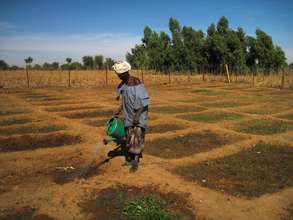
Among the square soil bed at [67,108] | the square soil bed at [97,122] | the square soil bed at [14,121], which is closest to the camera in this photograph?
the square soil bed at [97,122]

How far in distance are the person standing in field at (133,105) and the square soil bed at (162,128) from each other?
2728 mm

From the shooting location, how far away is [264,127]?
8594 mm

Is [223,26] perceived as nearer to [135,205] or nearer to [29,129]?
[29,129]

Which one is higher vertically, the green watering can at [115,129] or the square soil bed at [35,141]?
the green watering can at [115,129]

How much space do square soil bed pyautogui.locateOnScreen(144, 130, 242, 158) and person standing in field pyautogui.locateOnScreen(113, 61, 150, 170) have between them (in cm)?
101

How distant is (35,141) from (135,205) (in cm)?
405

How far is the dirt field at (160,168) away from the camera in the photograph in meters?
4.12

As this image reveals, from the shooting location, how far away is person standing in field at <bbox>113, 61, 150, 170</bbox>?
16.8ft

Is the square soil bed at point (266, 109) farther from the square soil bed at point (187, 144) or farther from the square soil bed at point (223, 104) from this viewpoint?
the square soil bed at point (187, 144)

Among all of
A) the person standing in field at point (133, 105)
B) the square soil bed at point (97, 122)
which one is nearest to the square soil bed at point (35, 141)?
the square soil bed at point (97, 122)

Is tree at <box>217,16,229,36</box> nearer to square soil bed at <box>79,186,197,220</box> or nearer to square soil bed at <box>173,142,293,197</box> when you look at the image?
square soil bed at <box>173,142,293,197</box>

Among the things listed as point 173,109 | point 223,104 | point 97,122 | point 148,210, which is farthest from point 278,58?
point 148,210

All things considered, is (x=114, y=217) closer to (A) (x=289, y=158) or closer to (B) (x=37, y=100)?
(A) (x=289, y=158)

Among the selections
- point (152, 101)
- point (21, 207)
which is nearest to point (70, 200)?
point (21, 207)
